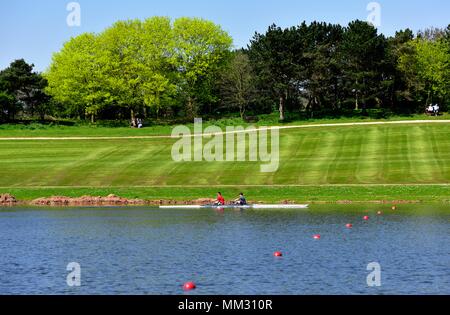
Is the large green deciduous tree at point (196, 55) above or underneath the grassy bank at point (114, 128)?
above

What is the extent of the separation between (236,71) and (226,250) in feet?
398

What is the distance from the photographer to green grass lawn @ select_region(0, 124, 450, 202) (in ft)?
247

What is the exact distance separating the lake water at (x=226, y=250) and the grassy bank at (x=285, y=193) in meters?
4.84

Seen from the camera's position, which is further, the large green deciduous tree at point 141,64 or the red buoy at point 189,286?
the large green deciduous tree at point 141,64

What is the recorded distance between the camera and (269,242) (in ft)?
163

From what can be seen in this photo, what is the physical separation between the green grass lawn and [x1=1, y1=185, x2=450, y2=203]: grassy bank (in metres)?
0.11

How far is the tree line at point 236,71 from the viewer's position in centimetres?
14962

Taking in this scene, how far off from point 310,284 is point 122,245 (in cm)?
1812

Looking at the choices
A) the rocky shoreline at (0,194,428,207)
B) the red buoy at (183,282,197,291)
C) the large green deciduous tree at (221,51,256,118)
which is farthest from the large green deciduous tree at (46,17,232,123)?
the red buoy at (183,282,197,291)

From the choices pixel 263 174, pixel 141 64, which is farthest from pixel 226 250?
pixel 141 64

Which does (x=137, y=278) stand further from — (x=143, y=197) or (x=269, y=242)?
(x=143, y=197)

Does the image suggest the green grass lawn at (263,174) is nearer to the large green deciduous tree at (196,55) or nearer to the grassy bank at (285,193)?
the grassy bank at (285,193)

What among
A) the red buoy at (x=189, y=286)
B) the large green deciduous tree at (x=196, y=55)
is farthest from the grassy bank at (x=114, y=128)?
the red buoy at (x=189, y=286)
